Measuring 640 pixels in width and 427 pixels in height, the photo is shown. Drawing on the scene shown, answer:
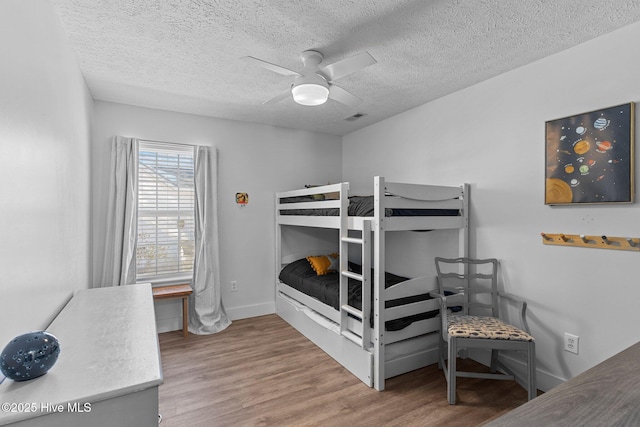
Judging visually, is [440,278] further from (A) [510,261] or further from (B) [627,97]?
(B) [627,97]

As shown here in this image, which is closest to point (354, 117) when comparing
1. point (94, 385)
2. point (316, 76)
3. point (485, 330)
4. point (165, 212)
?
point (316, 76)

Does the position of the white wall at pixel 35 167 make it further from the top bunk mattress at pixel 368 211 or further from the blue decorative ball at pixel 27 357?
the top bunk mattress at pixel 368 211

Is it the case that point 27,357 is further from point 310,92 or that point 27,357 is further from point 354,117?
point 354,117

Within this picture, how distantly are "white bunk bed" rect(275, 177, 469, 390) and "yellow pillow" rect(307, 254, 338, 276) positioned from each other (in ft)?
2.18

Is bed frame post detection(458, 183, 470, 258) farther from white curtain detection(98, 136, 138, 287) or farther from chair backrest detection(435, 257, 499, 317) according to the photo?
white curtain detection(98, 136, 138, 287)

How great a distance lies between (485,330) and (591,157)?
4.32 ft

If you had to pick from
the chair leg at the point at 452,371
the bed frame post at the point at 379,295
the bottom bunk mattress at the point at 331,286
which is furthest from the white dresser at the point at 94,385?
the chair leg at the point at 452,371

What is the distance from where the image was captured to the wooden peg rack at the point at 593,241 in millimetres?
1825

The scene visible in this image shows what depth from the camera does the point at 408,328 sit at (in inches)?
95.3

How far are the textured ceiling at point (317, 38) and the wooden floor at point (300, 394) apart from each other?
242cm

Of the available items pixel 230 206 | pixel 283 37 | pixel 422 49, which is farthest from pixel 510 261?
pixel 230 206

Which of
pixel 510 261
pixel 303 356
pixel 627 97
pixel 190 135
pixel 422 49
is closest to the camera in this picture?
pixel 627 97

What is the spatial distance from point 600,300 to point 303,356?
7.34 ft

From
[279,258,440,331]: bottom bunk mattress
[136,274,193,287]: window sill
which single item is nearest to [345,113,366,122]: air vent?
[279,258,440,331]: bottom bunk mattress
